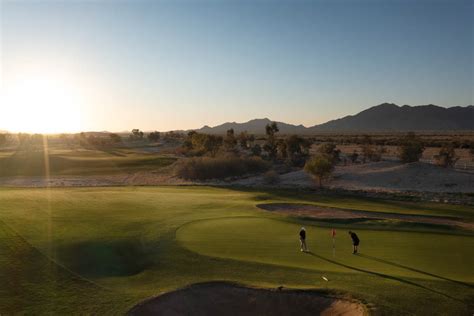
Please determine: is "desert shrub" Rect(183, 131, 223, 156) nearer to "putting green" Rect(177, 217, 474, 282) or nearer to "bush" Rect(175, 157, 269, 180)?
"bush" Rect(175, 157, 269, 180)

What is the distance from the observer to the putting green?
1659 cm

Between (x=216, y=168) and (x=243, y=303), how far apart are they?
170ft

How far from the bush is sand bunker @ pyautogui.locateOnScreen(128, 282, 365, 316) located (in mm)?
49793

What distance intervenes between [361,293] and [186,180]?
50.9 metres

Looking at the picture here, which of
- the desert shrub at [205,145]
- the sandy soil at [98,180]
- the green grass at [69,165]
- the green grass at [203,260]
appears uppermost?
the desert shrub at [205,145]

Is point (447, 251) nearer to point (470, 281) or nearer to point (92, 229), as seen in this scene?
point (470, 281)

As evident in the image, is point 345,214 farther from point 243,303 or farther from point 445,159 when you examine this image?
point 445,159

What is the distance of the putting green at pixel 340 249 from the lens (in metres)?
16.6

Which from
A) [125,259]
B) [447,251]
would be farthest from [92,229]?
[447,251]

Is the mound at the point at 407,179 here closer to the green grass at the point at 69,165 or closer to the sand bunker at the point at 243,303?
the sand bunker at the point at 243,303

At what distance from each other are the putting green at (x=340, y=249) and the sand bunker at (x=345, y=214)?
567cm

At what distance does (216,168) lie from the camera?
66000 mm

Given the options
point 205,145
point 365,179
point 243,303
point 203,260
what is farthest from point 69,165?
point 243,303

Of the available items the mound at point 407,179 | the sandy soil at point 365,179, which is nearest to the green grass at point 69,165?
the sandy soil at point 365,179
